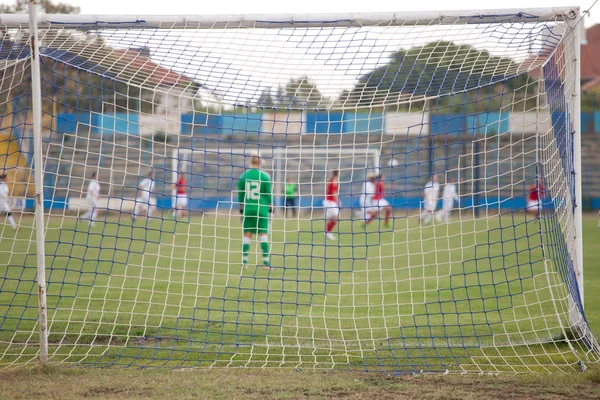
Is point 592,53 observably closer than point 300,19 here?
No

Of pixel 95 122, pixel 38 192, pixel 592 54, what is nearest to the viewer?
pixel 38 192

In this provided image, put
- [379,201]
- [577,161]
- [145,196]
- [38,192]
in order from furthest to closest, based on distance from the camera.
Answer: [145,196] → [379,201] → [577,161] → [38,192]

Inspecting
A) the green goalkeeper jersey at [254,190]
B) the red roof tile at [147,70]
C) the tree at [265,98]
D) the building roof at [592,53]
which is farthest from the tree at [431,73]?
the building roof at [592,53]

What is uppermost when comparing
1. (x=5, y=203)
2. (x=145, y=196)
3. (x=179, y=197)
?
(x=145, y=196)

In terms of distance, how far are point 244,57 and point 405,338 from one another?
9.63ft

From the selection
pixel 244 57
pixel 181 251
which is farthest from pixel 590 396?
pixel 181 251

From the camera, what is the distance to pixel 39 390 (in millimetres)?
4324

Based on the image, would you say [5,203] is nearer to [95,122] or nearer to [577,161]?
[95,122]

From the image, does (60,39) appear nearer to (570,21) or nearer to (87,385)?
(87,385)

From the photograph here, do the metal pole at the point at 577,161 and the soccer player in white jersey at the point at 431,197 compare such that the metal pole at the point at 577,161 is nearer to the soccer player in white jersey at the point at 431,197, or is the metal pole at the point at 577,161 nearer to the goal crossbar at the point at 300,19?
the goal crossbar at the point at 300,19

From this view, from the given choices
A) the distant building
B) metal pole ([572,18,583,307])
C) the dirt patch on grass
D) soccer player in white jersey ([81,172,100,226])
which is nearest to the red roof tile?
soccer player in white jersey ([81,172,100,226])

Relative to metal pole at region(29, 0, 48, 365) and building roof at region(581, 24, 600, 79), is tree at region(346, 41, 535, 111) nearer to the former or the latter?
metal pole at region(29, 0, 48, 365)

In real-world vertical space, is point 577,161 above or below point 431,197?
below

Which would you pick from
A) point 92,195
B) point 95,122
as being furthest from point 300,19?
point 95,122
